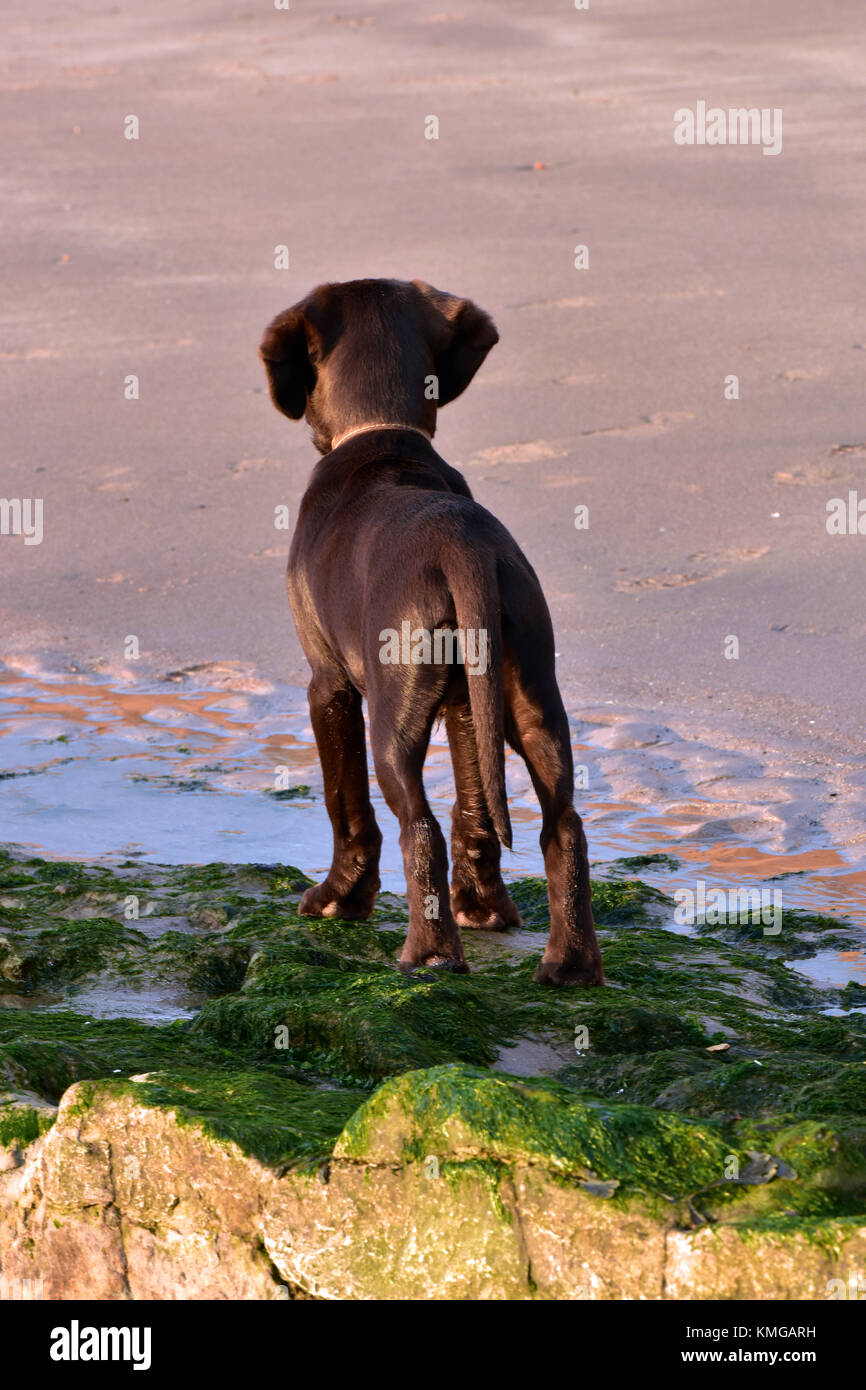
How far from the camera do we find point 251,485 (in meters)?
9.60

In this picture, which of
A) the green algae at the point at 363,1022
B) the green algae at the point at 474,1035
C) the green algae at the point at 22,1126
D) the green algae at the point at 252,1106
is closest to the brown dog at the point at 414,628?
the green algae at the point at 474,1035

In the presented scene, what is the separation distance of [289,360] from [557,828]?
1802 millimetres

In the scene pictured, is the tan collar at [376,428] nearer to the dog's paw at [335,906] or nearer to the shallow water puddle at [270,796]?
the dog's paw at [335,906]

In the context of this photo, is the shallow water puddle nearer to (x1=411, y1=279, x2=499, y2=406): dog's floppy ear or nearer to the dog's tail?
the dog's tail

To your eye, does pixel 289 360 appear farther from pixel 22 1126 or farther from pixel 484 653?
pixel 22 1126

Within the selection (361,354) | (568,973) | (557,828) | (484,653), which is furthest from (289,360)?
(568,973)

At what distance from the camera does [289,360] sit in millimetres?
→ 5449

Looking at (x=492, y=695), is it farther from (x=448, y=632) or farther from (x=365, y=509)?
(x=365, y=509)

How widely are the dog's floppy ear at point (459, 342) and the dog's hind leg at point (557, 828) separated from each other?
1403mm

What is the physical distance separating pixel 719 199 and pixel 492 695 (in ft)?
31.8

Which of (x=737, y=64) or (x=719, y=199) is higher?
(x=737, y=64)

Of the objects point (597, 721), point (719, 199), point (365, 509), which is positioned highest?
point (719, 199)

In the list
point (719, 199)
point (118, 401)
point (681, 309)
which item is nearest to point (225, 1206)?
point (118, 401)

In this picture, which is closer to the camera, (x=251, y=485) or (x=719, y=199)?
(x=251, y=485)
